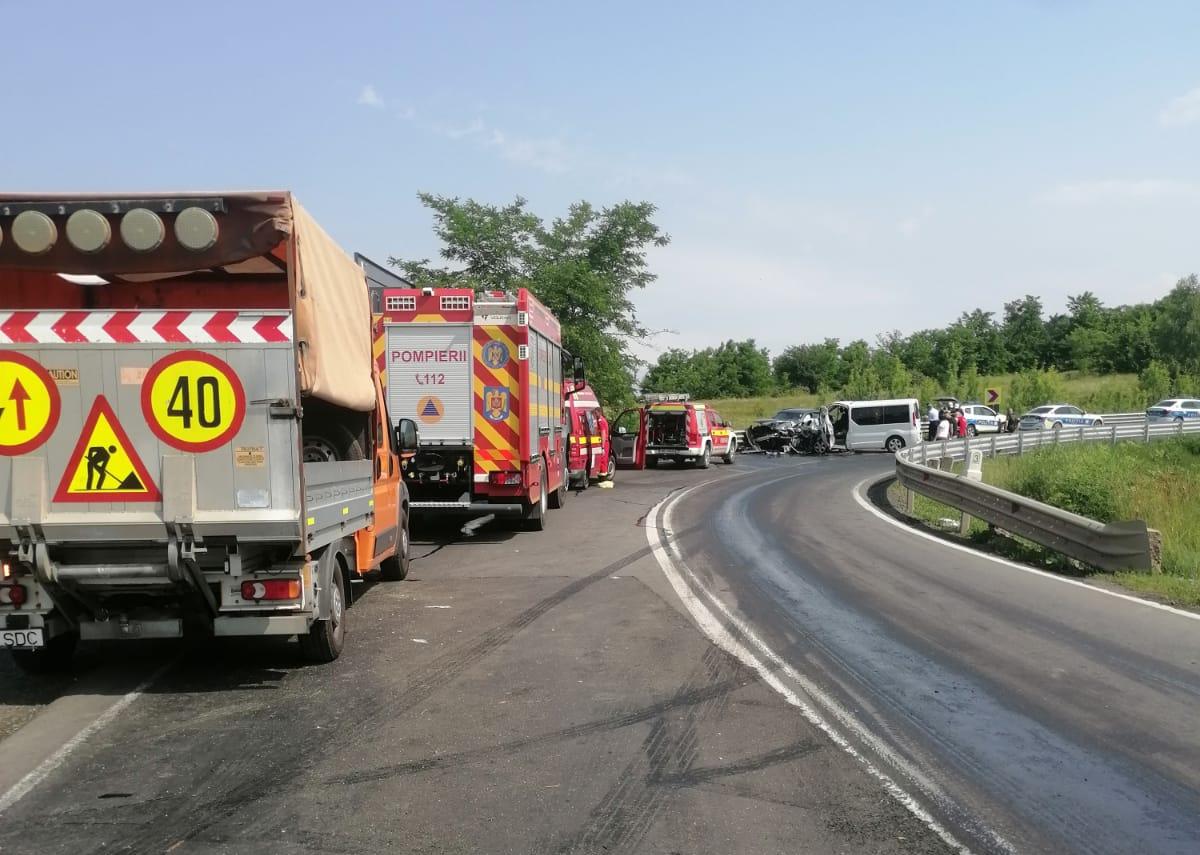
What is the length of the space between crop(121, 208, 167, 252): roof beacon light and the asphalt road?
2.78 m

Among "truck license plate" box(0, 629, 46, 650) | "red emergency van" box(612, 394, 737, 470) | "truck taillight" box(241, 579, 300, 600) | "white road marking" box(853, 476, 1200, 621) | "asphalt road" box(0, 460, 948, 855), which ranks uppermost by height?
"red emergency van" box(612, 394, 737, 470)

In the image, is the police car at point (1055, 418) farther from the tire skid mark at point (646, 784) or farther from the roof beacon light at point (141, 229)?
the roof beacon light at point (141, 229)

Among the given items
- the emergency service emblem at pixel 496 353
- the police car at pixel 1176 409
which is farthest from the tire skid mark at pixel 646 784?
the police car at pixel 1176 409

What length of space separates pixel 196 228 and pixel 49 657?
320cm

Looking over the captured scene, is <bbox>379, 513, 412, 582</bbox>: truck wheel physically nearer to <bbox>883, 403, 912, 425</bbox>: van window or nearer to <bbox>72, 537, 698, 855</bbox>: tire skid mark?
<bbox>72, 537, 698, 855</bbox>: tire skid mark

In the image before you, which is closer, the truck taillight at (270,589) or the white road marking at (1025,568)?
the truck taillight at (270,589)

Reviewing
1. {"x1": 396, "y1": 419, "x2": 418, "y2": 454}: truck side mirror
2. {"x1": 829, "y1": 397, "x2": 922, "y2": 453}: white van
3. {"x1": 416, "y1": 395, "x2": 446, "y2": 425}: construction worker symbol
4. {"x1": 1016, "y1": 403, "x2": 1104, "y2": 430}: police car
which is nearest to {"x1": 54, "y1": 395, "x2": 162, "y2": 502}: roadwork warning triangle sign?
{"x1": 396, "y1": 419, "x2": 418, "y2": 454}: truck side mirror

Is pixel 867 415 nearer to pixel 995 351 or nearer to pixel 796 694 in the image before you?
pixel 796 694

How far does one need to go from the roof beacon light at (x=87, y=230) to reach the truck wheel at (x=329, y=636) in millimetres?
2678

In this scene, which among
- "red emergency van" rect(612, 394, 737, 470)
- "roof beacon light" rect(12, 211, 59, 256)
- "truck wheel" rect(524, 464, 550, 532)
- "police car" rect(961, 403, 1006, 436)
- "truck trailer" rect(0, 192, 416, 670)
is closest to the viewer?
"roof beacon light" rect(12, 211, 59, 256)

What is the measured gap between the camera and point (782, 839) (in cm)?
410

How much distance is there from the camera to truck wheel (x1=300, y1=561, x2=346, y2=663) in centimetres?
694

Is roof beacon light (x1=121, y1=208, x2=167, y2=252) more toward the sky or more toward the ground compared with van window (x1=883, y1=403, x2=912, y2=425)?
more toward the sky

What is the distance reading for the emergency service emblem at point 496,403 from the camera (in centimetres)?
1405
